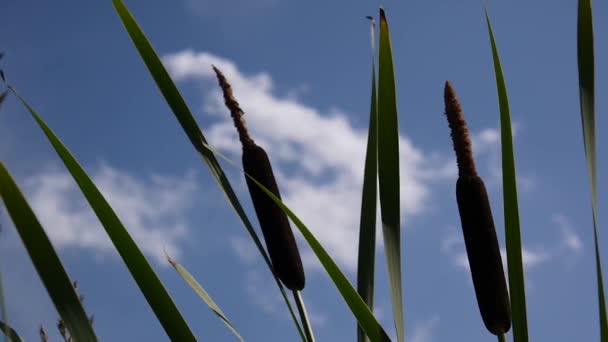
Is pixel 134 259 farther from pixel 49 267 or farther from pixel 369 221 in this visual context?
pixel 369 221

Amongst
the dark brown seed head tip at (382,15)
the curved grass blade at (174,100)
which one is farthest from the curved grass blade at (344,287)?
the dark brown seed head tip at (382,15)

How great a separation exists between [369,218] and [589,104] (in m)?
0.53

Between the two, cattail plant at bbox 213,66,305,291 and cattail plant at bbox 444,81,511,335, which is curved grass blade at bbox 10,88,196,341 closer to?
cattail plant at bbox 213,66,305,291

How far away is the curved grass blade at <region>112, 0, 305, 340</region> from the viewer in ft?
5.65

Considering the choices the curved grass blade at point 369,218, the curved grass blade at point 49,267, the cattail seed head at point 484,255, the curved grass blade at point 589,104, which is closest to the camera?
the curved grass blade at point 49,267

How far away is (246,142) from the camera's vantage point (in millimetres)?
1792

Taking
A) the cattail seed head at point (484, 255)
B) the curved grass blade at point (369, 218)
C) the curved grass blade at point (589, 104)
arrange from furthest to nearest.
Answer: the curved grass blade at point (369, 218) → the cattail seed head at point (484, 255) → the curved grass blade at point (589, 104)

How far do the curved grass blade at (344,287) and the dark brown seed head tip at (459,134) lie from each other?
346mm

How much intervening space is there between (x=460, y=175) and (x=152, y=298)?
0.64m

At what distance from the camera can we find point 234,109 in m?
1.76

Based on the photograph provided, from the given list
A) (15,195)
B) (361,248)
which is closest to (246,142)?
(361,248)

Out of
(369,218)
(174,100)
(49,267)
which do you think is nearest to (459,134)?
(369,218)

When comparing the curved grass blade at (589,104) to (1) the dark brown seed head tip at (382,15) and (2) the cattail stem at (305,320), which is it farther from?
(2) the cattail stem at (305,320)

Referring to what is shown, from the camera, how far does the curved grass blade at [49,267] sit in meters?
1.23
